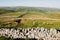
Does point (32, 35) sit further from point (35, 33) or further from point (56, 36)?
point (56, 36)

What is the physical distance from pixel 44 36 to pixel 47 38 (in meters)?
0.63

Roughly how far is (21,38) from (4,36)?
2303 mm

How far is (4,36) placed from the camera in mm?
24406

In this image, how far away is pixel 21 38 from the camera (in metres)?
23.7

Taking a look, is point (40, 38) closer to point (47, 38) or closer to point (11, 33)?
point (47, 38)

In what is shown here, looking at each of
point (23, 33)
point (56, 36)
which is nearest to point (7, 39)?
point (23, 33)

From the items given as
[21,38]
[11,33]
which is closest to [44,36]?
[21,38]

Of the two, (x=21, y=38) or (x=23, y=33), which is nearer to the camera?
(x=21, y=38)

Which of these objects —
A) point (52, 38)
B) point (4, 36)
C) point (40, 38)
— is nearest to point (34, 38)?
point (40, 38)

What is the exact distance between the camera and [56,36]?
82.6 ft

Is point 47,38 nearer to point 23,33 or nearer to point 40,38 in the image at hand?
point 40,38

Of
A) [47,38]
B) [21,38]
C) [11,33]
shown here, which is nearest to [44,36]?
[47,38]

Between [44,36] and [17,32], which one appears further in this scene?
[17,32]

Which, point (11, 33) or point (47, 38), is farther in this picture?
point (11, 33)
